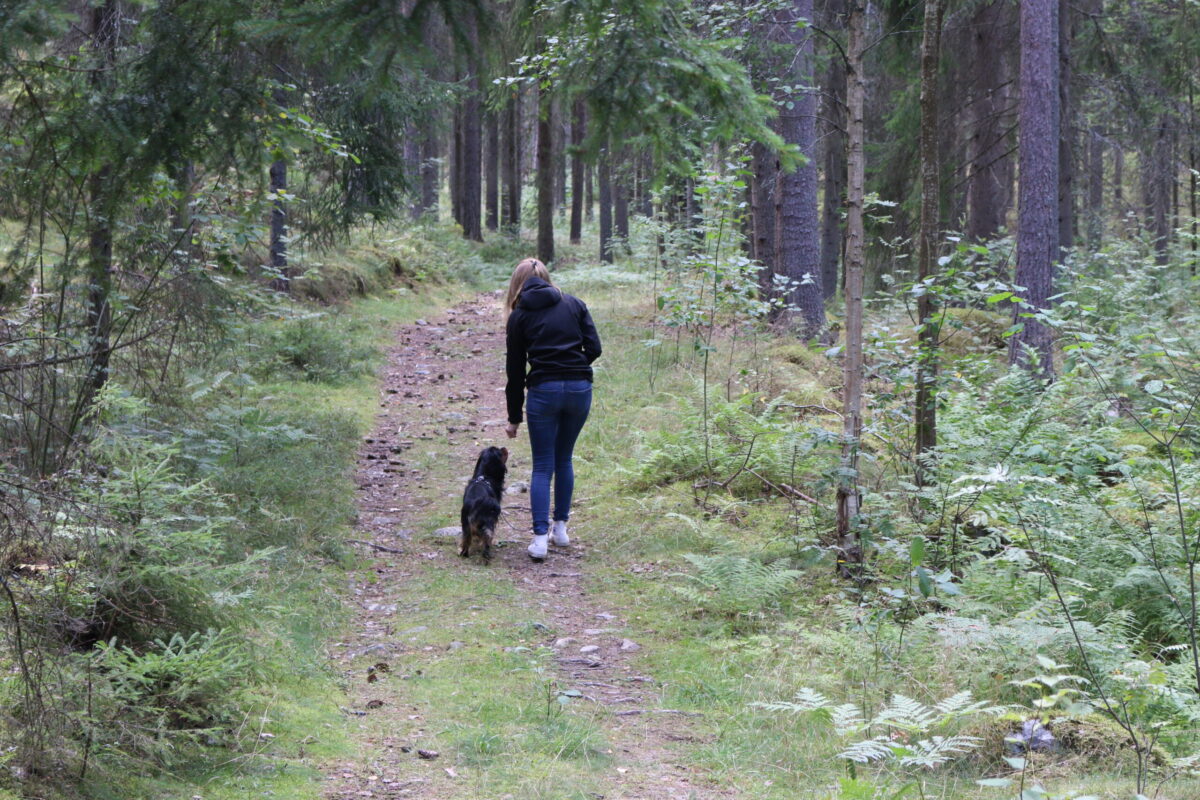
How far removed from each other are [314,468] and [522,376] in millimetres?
2639

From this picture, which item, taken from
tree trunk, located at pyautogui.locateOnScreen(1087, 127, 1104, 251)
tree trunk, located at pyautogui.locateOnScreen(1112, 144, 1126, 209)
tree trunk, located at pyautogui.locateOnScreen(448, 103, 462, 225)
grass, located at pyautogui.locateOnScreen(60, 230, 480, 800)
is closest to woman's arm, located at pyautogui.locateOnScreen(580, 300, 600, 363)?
grass, located at pyautogui.locateOnScreen(60, 230, 480, 800)

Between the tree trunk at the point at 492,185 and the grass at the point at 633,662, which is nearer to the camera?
the grass at the point at 633,662

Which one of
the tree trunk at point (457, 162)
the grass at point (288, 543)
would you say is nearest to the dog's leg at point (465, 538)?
the grass at point (288, 543)

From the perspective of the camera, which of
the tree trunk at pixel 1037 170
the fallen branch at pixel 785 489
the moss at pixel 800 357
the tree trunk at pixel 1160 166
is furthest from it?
the tree trunk at pixel 1160 166

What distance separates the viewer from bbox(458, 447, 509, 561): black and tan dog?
7.15m

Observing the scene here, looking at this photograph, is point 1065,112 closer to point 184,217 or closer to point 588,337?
point 588,337

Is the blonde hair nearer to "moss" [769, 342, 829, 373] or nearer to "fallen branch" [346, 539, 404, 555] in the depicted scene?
"fallen branch" [346, 539, 404, 555]

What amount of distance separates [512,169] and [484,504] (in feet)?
86.8

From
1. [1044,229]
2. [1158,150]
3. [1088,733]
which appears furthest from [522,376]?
[1158,150]

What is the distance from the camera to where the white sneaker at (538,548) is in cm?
732

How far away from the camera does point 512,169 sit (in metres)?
32.0

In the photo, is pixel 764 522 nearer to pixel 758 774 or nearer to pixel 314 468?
pixel 758 774

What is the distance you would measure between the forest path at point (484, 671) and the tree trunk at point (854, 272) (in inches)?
69.6

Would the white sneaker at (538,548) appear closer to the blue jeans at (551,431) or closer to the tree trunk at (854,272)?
the blue jeans at (551,431)
